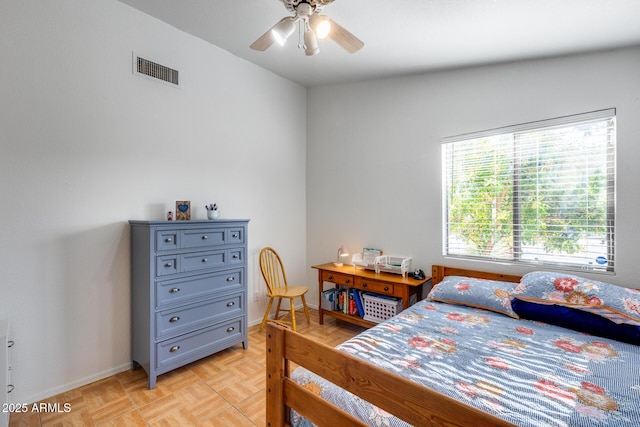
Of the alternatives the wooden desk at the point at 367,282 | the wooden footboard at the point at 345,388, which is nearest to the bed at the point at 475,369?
the wooden footboard at the point at 345,388

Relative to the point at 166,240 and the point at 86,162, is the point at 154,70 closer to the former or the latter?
the point at 86,162

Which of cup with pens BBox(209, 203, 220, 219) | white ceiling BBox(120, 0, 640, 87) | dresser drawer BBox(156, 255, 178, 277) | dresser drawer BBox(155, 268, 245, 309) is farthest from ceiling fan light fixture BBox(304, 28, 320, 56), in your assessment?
dresser drawer BBox(155, 268, 245, 309)

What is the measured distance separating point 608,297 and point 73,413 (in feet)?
11.2

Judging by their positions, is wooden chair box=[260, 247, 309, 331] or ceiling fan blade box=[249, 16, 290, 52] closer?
ceiling fan blade box=[249, 16, 290, 52]

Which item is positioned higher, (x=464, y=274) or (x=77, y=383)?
(x=464, y=274)

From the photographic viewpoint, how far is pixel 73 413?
71.8 inches

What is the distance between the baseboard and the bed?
1700mm

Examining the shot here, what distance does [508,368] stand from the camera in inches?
55.8

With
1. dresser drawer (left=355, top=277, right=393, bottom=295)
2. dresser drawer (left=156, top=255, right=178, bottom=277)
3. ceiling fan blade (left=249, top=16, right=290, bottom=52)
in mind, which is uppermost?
ceiling fan blade (left=249, top=16, right=290, bottom=52)

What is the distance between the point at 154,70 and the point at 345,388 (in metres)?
2.75

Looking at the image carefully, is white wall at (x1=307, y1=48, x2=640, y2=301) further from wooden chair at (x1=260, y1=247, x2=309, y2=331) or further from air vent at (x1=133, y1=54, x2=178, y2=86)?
air vent at (x1=133, y1=54, x2=178, y2=86)

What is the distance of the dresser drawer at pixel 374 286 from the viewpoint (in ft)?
9.07

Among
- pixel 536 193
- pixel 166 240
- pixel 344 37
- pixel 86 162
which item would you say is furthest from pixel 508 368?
pixel 86 162

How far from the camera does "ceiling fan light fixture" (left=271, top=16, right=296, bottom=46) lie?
1.68 meters
